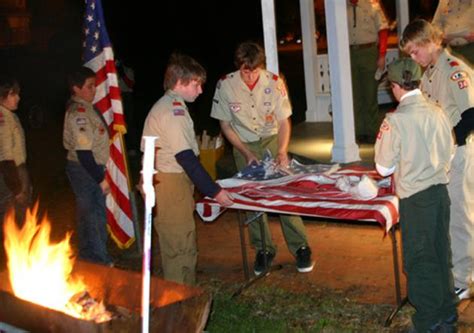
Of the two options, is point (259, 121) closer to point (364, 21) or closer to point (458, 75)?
point (458, 75)

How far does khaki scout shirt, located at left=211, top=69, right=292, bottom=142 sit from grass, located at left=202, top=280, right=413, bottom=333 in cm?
140

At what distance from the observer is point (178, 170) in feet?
17.6

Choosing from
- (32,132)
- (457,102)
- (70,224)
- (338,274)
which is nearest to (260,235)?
(338,274)

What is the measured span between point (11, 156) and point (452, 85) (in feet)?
12.3

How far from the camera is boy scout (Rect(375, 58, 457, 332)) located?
14.9ft

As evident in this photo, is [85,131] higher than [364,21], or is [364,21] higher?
[364,21]

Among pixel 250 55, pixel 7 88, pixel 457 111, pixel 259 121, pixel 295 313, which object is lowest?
pixel 295 313

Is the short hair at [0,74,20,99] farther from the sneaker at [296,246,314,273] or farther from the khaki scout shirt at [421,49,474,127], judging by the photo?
the khaki scout shirt at [421,49,474,127]

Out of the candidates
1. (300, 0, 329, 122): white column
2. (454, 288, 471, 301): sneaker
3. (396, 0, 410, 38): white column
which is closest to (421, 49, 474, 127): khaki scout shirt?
(454, 288, 471, 301): sneaker

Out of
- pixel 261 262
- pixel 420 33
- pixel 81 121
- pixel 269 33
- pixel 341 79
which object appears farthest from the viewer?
pixel 341 79

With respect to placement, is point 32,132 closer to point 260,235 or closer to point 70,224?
point 70,224

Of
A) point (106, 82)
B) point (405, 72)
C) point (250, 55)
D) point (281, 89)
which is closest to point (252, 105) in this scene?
point (281, 89)

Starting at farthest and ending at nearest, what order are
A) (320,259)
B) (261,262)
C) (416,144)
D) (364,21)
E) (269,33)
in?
(364,21) → (269,33) → (320,259) → (261,262) → (416,144)

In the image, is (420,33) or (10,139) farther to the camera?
(10,139)
